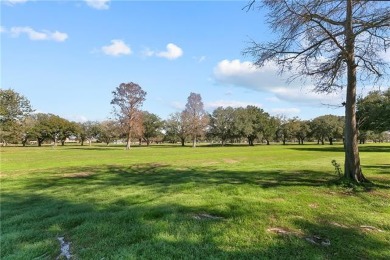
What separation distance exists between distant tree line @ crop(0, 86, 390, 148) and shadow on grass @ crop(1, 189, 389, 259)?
40722mm

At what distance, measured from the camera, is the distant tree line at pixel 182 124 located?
55.8 metres

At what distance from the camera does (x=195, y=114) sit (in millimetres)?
75000

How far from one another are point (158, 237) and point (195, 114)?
7022 cm

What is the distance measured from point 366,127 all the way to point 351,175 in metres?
41.4

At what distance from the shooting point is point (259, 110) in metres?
97.9

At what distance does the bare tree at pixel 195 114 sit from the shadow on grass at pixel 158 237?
A: 67926 millimetres

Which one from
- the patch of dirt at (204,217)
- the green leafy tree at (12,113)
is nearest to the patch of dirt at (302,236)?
the patch of dirt at (204,217)

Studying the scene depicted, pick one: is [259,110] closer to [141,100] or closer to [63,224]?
[141,100]

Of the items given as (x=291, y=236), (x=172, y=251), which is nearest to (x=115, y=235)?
(x=172, y=251)


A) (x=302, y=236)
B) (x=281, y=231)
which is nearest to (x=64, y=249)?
(x=281, y=231)

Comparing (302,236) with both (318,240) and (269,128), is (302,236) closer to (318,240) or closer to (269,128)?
(318,240)

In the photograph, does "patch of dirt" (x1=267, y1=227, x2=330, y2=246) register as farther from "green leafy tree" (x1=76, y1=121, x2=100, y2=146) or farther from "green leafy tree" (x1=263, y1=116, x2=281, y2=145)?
"green leafy tree" (x1=76, y1=121, x2=100, y2=146)

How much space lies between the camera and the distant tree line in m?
55.8

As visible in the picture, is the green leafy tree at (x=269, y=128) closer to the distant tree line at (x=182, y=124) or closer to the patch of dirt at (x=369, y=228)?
the distant tree line at (x=182, y=124)
